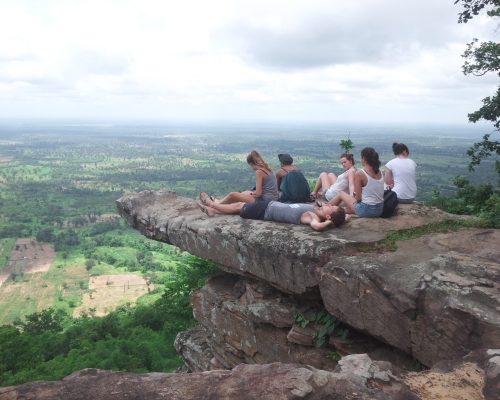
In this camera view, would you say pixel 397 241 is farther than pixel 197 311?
No

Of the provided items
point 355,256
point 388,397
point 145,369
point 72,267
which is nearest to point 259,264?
point 355,256

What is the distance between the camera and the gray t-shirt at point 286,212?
29.8 ft

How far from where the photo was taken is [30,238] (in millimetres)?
94062

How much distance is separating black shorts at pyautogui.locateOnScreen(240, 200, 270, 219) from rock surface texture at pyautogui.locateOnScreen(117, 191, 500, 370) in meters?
0.19

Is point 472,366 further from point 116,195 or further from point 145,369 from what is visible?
point 116,195

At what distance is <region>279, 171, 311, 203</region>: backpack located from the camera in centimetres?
1027

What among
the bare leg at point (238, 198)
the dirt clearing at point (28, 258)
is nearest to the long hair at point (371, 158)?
the bare leg at point (238, 198)

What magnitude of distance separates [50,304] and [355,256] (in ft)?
210

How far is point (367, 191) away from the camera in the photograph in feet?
29.4

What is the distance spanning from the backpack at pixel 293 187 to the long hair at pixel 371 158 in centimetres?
196

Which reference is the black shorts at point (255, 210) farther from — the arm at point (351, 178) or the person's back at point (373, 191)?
the person's back at point (373, 191)

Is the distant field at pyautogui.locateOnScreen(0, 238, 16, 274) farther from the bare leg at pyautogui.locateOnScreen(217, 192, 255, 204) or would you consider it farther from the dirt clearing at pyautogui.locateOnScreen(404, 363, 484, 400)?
the dirt clearing at pyautogui.locateOnScreen(404, 363, 484, 400)

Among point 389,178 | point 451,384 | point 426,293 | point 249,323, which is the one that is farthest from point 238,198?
point 451,384

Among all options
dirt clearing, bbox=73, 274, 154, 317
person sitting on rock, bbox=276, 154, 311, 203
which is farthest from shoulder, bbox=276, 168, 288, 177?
dirt clearing, bbox=73, 274, 154, 317
